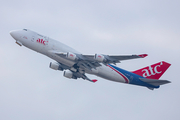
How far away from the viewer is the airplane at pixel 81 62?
152 ft

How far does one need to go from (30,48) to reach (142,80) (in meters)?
22.9

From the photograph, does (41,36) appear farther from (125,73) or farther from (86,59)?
(125,73)

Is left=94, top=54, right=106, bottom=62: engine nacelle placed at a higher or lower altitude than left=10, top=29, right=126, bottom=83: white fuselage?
lower

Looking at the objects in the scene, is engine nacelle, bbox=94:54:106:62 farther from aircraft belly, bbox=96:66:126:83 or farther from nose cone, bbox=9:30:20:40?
nose cone, bbox=9:30:20:40

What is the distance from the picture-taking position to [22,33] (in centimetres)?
4816

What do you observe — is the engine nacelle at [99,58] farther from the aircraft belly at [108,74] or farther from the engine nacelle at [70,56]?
the aircraft belly at [108,74]

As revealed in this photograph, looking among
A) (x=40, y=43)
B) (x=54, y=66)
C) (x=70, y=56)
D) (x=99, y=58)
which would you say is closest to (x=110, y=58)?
(x=99, y=58)

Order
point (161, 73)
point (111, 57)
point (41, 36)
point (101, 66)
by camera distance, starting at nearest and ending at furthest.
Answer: point (111, 57), point (41, 36), point (101, 66), point (161, 73)

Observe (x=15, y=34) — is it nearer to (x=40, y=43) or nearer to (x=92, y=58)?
(x=40, y=43)

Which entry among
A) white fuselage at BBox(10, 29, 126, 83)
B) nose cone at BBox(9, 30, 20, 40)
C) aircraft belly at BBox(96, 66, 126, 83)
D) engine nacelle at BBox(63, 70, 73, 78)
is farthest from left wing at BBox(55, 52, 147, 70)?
nose cone at BBox(9, 30, 20, 40)

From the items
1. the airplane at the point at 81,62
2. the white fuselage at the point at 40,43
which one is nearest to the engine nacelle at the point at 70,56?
the airplane at the point at 81,62

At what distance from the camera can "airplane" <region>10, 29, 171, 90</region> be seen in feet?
152

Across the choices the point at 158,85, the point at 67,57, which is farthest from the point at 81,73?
the point at 158,85

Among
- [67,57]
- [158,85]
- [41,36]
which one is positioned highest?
[41,36]
